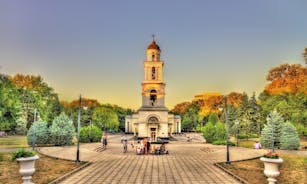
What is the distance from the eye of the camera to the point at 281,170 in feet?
56.2

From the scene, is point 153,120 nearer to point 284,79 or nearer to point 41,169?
point 284,79

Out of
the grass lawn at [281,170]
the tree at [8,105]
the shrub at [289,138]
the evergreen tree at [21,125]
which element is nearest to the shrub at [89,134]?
the tree at [8,105]

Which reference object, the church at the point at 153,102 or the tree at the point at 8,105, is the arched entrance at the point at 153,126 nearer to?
the church at the point at 153,102

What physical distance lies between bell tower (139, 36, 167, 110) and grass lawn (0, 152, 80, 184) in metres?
32.5

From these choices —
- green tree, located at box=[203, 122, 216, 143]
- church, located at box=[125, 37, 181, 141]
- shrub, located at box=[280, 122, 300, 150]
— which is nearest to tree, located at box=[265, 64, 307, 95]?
green tree, located at box=[203, 122, 216, 143]

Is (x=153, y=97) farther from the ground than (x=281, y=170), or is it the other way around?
(x=153, y=97)

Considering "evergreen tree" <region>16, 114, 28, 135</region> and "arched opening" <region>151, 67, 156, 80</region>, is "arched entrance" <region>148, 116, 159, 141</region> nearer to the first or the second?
"arched opening" <region>151, 67, 156, 80</region>

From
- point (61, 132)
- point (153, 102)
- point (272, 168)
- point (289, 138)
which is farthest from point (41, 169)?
point (153, 102)

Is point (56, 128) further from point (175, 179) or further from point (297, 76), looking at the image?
point (297, 76)

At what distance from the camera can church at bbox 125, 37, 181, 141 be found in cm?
5122

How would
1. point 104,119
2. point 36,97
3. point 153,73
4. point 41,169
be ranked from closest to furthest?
point 41,169
point 153,73
point 36,97
point 104,119

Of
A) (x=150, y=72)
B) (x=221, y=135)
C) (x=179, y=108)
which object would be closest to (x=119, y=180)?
(x=221, y=135)

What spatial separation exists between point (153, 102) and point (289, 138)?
93.2 feet

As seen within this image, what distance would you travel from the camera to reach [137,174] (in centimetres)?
1550
